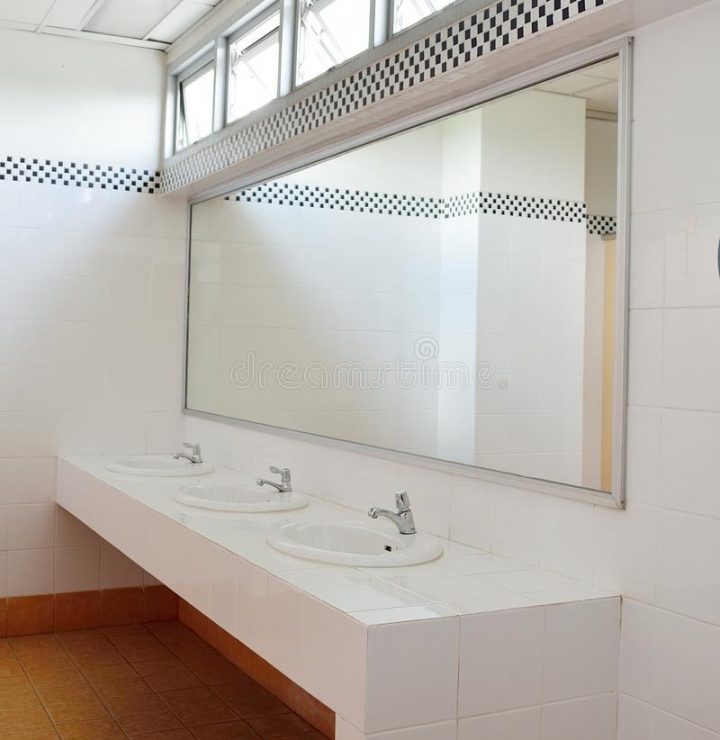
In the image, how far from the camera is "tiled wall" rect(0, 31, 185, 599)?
4648 millimetres

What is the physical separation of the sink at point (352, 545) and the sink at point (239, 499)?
36 cm

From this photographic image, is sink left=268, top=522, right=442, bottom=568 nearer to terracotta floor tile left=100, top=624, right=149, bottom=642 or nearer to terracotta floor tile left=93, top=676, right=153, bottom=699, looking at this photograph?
terracotta floor tile left=93, top=676, right=153, bottom=699

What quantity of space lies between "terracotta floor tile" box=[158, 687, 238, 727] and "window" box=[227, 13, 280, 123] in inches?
94.7

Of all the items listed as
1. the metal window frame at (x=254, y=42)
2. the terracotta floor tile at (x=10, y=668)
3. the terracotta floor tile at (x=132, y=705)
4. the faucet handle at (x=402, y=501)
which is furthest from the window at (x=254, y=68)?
the terracotta floor tile at (x=10, y=668)

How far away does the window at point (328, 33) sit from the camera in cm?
320

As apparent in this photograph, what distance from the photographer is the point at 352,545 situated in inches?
119

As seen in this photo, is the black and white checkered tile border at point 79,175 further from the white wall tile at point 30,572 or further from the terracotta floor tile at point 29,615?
the terracotta floor tile at point 29,615

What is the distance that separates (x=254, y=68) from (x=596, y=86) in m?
2.02

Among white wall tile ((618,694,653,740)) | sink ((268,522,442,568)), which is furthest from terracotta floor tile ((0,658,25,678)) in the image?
white wall tile ((618,694,653,740))

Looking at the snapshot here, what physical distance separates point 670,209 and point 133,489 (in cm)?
241

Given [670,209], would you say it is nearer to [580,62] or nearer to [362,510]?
[580,62]

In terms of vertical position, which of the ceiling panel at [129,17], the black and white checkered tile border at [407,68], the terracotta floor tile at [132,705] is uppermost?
the ceiling panel at [129,17]

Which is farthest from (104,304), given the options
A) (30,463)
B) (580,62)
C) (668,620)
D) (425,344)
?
(668,620)

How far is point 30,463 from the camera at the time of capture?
472cm
